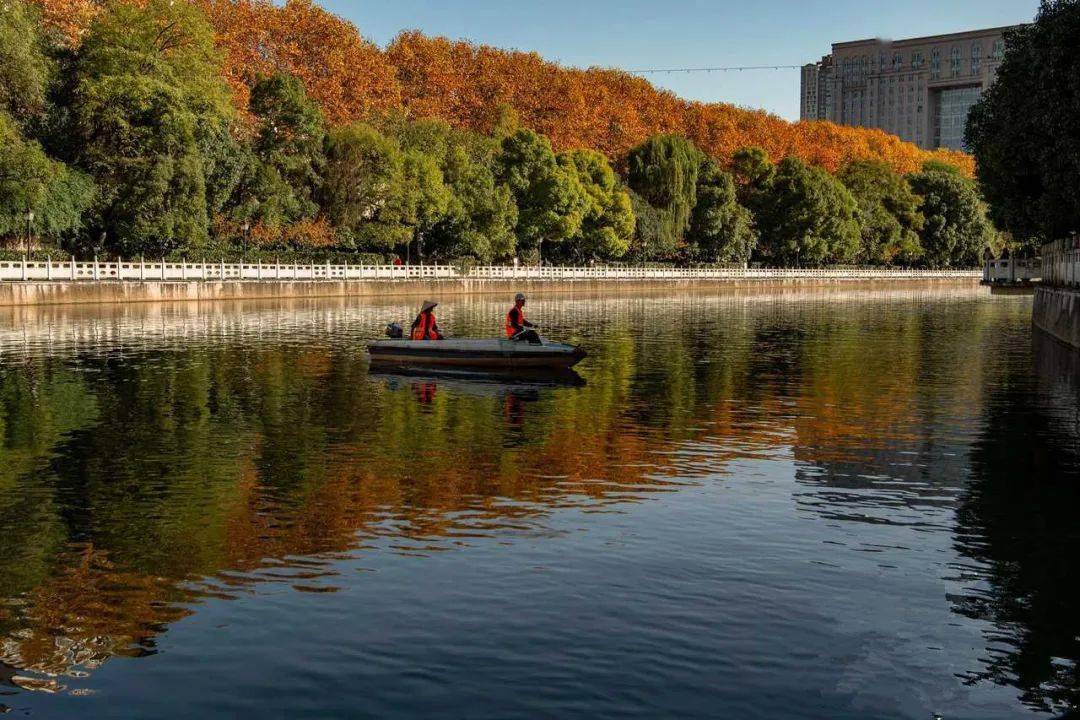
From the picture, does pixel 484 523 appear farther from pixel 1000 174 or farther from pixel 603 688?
pixel 1000 174

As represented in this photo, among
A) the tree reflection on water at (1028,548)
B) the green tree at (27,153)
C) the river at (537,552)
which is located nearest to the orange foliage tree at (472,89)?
the green tree at (27,153)

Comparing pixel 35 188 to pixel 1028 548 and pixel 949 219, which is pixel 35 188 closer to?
pixel 1028 548

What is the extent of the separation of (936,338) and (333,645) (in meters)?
37.1

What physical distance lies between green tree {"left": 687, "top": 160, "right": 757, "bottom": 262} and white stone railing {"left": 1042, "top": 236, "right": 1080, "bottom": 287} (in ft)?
202

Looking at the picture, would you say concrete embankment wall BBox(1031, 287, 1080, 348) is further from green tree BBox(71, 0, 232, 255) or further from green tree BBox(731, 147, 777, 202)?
green tree BBox(731, 147, 777, 202)

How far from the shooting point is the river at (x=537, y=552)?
7.77 meters

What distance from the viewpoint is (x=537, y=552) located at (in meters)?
10.9

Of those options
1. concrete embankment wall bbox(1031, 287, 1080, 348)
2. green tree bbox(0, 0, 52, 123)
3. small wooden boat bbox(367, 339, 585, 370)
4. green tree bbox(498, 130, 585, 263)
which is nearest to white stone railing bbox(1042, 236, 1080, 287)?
concrete embankment wall bbox(1031, 287, 1080, 348)

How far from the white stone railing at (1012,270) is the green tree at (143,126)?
42.3 m

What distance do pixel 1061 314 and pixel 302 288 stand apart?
147 ft

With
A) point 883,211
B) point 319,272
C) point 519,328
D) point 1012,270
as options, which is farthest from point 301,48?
point 883,211

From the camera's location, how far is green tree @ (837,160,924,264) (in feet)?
457

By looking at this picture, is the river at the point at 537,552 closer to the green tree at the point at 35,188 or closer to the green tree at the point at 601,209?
the green tree at the point at 35,188

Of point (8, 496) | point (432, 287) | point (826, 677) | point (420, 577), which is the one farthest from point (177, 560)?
point (432, 287)
